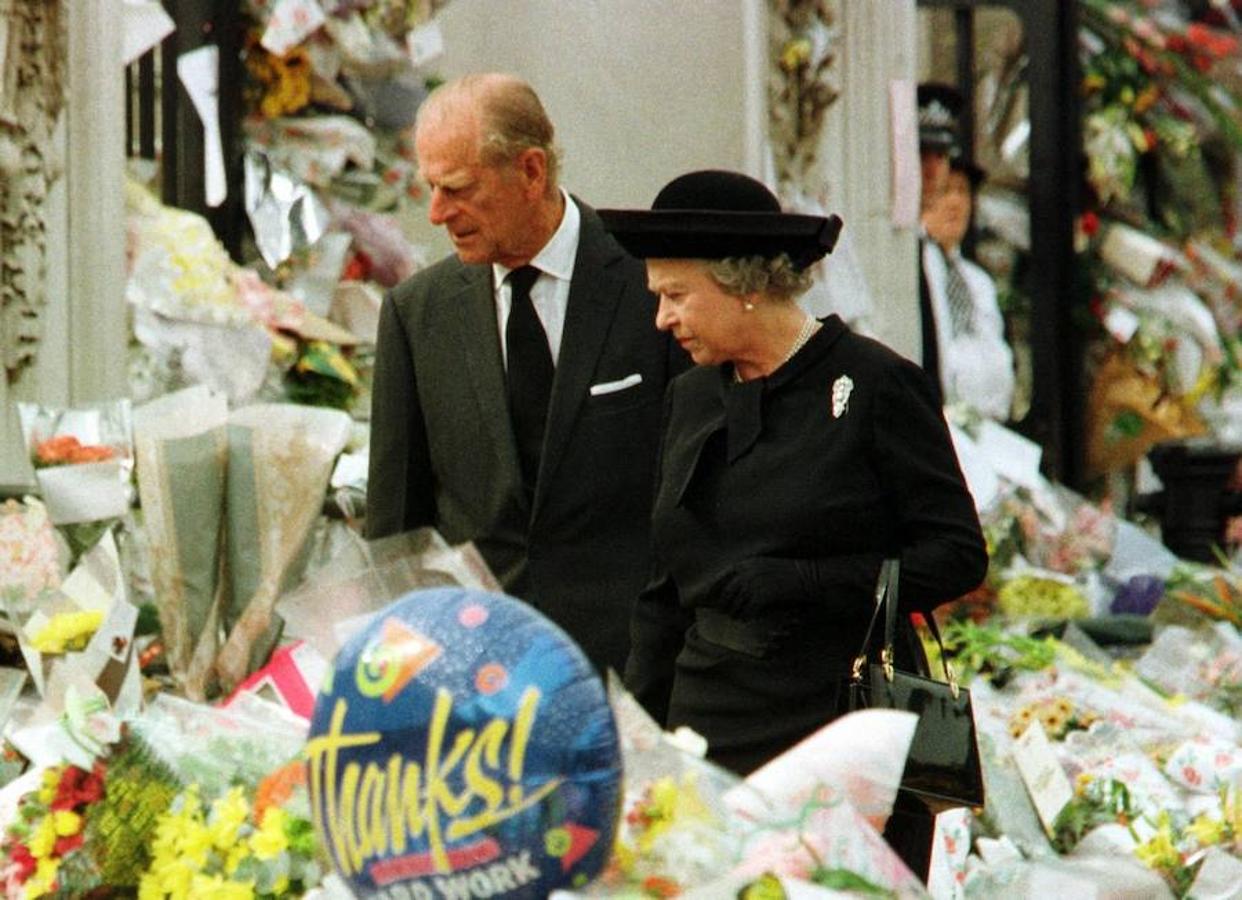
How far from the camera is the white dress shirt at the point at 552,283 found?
390 cm

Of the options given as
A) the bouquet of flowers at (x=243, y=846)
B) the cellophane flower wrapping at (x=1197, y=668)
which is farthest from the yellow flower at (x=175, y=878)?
the cellophane flower wrapping at (x=1197, y=668)

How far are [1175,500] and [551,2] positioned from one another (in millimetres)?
2470

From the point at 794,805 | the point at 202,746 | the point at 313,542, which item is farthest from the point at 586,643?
the point at 794,805

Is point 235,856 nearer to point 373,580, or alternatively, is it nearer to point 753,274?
point 373,580

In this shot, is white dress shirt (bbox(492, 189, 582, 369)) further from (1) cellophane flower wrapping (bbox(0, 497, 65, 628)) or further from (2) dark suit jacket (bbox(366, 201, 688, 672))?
(1) cellophane flower wrapping (bbox(0, 497, 65, 628))

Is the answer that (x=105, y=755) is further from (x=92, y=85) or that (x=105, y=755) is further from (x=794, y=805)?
(x=92, y=85)

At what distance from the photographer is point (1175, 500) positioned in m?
8.00

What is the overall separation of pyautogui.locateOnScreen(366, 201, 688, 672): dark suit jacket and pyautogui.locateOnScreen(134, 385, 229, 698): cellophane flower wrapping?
1.19 feet

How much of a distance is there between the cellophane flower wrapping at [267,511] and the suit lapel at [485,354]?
0.42 m

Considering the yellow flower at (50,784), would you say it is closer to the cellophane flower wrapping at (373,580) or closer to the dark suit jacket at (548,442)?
the cellophane flower wrapping at (373,580)

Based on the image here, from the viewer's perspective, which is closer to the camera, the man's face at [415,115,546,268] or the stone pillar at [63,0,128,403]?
the man's face at [415,115,546,268]

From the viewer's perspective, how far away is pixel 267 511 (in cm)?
419

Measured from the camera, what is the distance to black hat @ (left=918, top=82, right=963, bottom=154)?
892 centimetres

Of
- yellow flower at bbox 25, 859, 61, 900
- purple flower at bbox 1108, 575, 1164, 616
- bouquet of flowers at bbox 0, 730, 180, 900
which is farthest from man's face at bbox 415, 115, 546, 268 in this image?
purple flower at bbox 1108, 575, 1164, 616
